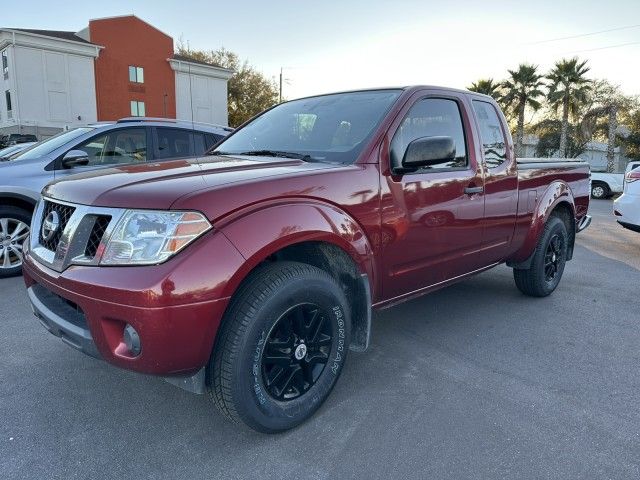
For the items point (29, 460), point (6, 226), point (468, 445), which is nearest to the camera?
point (29, 460)

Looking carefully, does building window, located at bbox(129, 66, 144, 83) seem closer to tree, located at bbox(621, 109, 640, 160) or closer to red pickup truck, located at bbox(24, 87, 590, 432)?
tree, located at bbox(621, 109, 640, 160)

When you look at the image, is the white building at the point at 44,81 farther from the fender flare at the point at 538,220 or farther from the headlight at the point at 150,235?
the headlight at the point at 150,235

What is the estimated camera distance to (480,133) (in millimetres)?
3811

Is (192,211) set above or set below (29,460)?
above

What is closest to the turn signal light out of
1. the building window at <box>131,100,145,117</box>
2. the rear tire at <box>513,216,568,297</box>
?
the rear tire at <box>513,216,568,297</box>

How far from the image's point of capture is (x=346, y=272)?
2.75m

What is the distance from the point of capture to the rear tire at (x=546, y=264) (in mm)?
4609

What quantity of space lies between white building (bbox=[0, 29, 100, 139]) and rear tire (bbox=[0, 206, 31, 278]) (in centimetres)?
3010

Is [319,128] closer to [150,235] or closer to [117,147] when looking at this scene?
[150,235]

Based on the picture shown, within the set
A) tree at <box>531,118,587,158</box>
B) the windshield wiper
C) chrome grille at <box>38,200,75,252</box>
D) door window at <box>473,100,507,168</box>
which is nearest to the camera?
chrome grille at <box>38,200,75,252</box>

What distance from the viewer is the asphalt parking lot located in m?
2.25

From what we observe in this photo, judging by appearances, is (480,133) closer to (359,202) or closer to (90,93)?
(359,202)

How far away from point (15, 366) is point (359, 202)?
8.16ft

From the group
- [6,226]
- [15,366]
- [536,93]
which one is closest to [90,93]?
[536,93]
